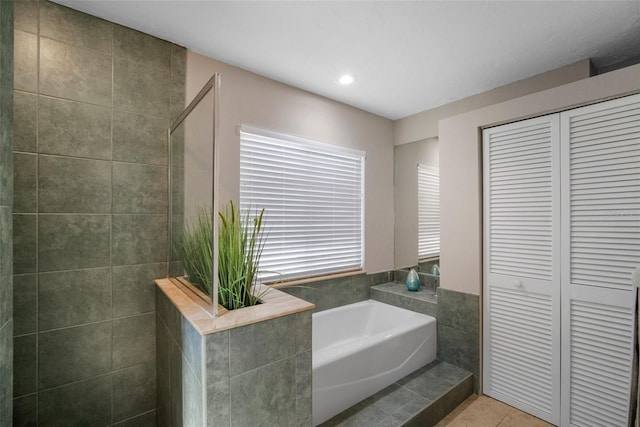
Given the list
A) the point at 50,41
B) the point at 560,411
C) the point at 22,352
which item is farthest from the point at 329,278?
the point at 50,41

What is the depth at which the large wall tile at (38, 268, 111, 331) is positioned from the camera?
149 centimetres

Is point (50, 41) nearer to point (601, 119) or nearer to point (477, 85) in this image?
point (477, 85)

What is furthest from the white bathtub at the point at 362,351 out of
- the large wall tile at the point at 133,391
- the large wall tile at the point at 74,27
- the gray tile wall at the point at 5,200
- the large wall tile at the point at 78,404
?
the large wall tile at the point at 74,27

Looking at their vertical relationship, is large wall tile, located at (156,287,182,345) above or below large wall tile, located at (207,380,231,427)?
above

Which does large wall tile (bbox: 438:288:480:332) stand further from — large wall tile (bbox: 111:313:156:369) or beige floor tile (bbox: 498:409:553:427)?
large wall tile (bbox: 111:313:156:369)

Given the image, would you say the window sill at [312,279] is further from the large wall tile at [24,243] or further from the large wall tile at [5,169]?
the large wall tile at [5,169]

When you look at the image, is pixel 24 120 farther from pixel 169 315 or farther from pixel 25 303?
pixel 169 315

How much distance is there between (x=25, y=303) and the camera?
1.44 meters

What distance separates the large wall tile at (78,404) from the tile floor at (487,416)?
6.92ft

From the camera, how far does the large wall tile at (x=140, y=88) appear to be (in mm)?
1699

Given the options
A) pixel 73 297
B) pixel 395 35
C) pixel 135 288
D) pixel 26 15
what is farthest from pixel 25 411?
pixel 395 35

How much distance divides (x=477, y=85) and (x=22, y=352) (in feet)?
11.4

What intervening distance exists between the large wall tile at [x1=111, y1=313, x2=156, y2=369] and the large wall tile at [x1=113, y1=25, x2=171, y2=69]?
5.22 feet

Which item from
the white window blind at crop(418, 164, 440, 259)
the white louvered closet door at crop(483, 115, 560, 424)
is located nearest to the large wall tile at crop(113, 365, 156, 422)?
the white louvered closet door at crop(483, 115, 560, 424)
